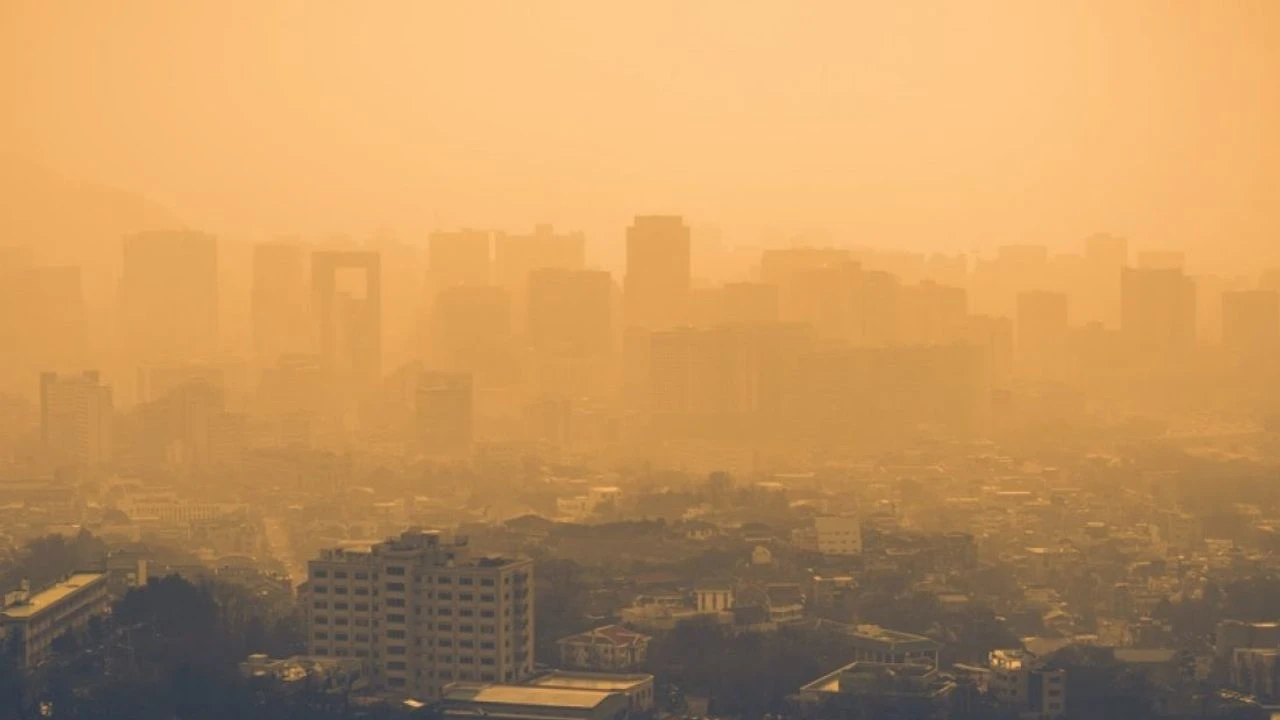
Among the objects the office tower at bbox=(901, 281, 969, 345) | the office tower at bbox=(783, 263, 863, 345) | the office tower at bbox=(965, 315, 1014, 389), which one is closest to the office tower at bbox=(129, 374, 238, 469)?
the office tower at bbox=(783, 263, 863, 345)

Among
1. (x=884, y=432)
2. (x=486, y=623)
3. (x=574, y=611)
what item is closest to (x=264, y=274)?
(x=884, y=432)

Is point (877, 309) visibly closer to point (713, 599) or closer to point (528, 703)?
point (713, 599)

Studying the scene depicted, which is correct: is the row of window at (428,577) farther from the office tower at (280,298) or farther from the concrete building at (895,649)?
the office tower at (280,298)

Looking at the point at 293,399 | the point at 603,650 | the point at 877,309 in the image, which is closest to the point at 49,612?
the point at 603,650

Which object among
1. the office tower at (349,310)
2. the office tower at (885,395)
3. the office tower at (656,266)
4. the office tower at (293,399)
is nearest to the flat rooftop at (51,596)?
the office tower at (293,399)

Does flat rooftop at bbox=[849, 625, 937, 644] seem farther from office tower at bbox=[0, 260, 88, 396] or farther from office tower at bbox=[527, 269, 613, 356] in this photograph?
office tower at bbox=[527, 269, 613, 356]
